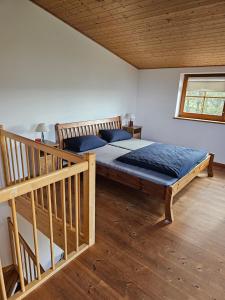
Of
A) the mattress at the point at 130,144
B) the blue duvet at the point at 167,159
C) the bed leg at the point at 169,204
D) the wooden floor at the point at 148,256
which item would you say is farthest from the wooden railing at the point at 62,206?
the mattress at the point at 130,144

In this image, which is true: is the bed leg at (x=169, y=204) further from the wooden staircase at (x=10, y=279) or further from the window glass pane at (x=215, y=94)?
the window glass pane at (x=215, y=94)

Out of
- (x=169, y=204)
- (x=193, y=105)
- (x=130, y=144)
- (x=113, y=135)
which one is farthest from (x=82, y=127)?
(x=193, y=105)

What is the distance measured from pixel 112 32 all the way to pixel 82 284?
358 centimetres

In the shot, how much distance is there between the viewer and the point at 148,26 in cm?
310

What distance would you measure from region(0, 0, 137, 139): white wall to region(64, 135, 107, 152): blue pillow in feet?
1.16

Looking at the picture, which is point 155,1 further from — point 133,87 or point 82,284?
point 82,284

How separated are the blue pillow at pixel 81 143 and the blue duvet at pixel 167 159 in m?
0.74

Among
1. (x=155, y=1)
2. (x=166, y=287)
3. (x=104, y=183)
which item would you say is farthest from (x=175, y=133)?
(x=166, y=287)

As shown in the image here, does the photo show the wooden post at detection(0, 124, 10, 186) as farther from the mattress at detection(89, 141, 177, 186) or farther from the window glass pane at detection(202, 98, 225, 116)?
the window glass pane at detection(202, 98, 225, 116)

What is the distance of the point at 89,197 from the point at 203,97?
3.83 metres

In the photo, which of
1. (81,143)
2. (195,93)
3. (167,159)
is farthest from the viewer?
(195,93)

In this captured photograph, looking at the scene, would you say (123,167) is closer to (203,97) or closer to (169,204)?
(169,204)

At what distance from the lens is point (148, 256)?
1951 mm

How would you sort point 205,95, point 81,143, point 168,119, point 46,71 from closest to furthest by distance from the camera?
point 46,71 → point 81,143 → point 205,95 → point 168,119
